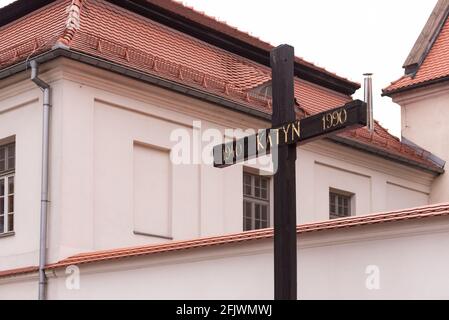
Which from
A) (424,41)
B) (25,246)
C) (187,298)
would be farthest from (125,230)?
(424,41)


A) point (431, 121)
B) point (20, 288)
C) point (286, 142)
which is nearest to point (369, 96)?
point (286, 142)

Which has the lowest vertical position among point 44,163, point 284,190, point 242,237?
point 242,237

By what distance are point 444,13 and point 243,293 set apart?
62.3ft

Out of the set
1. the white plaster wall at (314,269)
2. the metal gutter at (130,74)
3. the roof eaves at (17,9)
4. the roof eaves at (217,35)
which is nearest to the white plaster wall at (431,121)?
the roof eaves at (217,35)

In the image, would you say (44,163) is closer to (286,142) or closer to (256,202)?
(256,202)

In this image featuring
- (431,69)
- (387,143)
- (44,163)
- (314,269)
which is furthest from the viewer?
(431,69)

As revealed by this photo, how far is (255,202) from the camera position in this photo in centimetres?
2116

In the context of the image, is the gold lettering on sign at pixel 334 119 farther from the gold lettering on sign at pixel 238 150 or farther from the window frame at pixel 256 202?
the window frame at pixel 256 202

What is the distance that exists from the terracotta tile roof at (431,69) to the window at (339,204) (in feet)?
17.1

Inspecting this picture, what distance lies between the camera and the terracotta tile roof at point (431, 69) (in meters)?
27.1

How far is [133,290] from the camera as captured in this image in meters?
14.4

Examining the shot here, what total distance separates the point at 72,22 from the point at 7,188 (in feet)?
11.4

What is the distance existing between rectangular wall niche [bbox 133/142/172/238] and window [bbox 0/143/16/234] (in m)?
2.41

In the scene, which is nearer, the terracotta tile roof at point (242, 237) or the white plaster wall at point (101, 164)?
the terracotta tile roof at point (242, 237)
